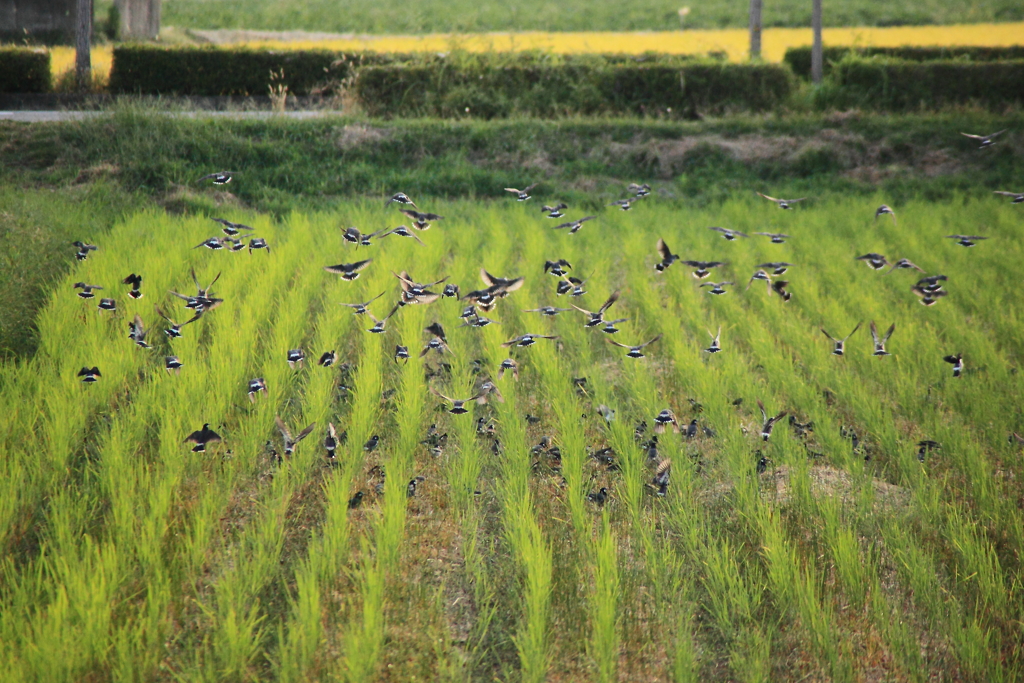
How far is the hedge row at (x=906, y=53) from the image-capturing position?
12180 millimetres

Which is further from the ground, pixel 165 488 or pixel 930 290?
pixel 930 290

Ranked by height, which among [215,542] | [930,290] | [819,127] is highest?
[819,127]

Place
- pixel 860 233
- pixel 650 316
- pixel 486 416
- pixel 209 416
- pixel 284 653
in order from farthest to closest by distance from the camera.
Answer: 1. pixel 860 233
2. pixel 650 316
3. pixel 486 416
4. pixel 209 416
5. pixel 284 653

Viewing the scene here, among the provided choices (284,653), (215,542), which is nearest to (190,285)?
(215,542)

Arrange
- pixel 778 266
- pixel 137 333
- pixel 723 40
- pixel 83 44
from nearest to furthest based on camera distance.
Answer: pixel 137 333 < pixel 778 266 < pixel 83 44 < pixel 723 40

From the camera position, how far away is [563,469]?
274 cm

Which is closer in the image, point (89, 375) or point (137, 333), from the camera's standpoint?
point (89, 375)

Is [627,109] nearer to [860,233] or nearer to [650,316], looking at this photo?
[860,233]

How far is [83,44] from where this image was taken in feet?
32.1

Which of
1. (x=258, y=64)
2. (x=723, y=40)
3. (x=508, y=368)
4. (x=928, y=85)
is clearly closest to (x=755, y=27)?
(x=928, y=85)

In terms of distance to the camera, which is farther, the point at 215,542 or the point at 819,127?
the point at 819,127

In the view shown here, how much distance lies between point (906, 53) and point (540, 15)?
17.1m

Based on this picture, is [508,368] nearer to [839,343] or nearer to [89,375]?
[839,343]

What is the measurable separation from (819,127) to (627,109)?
2.51 metres
